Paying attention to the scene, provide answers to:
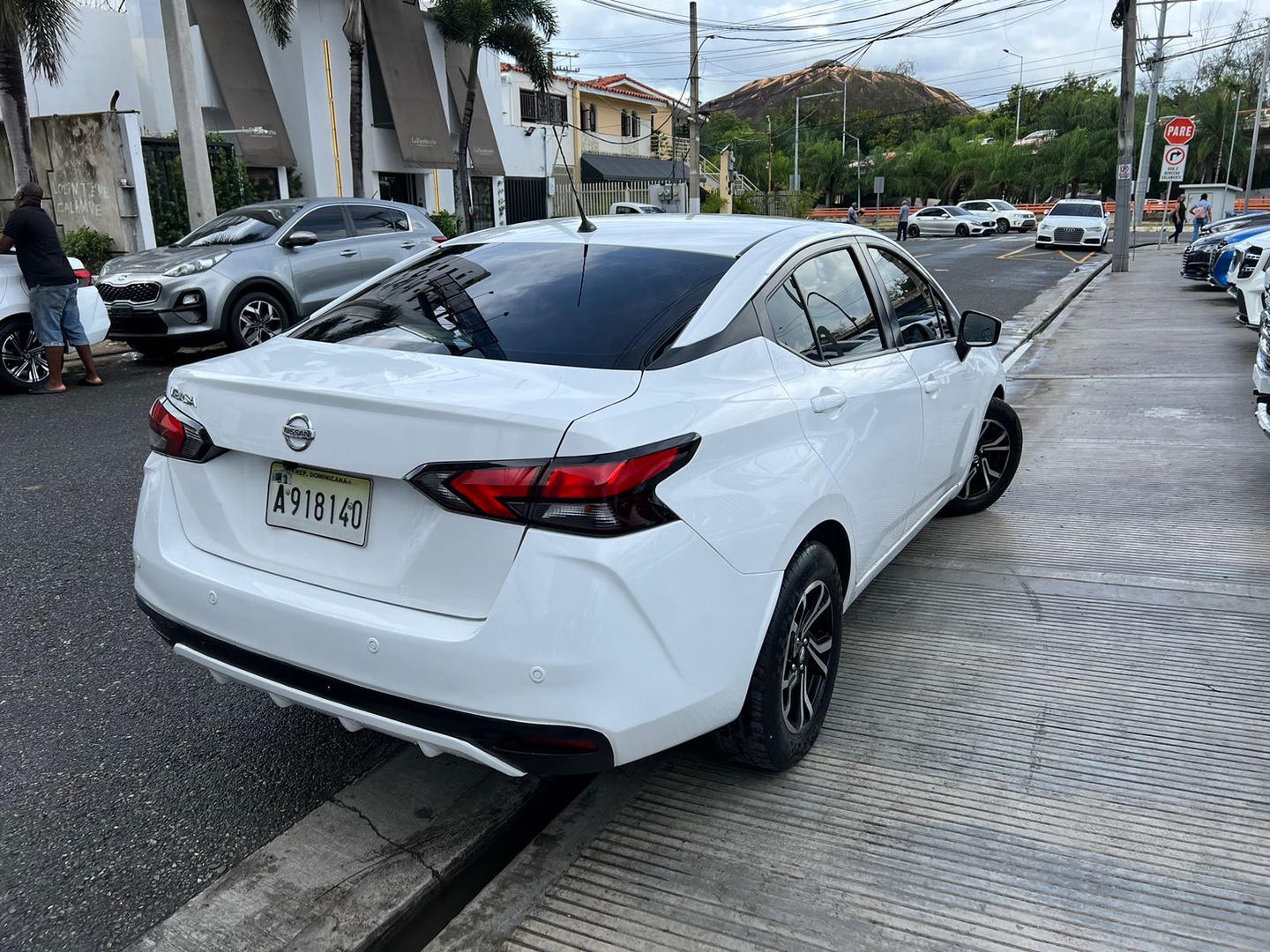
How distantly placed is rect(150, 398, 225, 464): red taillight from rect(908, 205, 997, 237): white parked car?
44824 millimetres

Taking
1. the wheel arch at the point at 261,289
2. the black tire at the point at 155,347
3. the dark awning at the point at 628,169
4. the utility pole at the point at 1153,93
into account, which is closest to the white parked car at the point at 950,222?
the utility pole at the point at 1153,93

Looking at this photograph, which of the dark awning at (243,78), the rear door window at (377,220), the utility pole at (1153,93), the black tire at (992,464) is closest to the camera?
the black tire at (992,464)

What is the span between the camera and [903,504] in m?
3.79

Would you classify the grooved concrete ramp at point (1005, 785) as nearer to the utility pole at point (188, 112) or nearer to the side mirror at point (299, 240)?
the side mirror at point (299, 240)

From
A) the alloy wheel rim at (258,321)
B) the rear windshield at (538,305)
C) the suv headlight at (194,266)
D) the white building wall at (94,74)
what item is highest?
the white building wall at (94,74)

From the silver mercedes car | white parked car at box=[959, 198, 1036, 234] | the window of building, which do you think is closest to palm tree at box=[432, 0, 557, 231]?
the window of building

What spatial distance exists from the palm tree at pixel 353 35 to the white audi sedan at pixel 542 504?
67.7 ft

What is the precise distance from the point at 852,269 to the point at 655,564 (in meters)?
1.95

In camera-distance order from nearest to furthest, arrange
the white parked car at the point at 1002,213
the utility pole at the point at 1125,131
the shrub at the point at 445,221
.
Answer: the utility pole at the point at 1125,131 < the shrub at the point at 445,221 < the white parked car at the point at 1002,213

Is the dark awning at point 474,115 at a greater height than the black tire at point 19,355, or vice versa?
the dark awning at point 474,115

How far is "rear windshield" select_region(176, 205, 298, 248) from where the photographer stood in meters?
10.7

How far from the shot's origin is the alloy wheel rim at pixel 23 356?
354 inches

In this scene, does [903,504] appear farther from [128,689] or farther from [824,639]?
[128,689]

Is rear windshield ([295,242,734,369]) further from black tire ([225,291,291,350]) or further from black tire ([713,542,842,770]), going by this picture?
black tire ([225,291,291,350])
